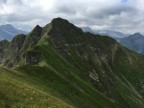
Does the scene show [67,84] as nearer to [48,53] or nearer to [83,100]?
[83,100]

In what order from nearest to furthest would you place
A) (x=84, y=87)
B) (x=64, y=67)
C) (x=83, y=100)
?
1. (x=83, y=100)
2. (x=84, y=87)
3. (x=64, y=67)

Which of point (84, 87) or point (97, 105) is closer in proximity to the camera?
point (97, 105)

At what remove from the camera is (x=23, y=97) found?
151 ft

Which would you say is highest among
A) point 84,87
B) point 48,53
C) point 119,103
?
point 48,53

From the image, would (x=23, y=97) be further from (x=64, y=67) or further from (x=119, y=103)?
(x=119, y=103)

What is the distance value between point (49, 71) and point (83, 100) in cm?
2070

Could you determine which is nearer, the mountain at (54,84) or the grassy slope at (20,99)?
the grassy slope at (20,99)

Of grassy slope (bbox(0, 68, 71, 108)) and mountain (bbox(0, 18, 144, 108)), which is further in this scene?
mountain (bbox(0, 18, 144, 108))

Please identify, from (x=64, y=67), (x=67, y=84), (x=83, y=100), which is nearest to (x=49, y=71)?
(x=67, y=84)

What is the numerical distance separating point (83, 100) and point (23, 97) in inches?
2694

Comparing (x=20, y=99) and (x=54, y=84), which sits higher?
(x=20, y=99)

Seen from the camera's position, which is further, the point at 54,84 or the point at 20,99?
the point at 54,84

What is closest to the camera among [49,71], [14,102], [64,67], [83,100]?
[14,102]

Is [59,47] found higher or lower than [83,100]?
higher
